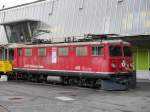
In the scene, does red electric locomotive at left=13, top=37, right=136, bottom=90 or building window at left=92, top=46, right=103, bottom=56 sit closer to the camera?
red electric locomotive at left=13, top=37, right=136, bottom=90

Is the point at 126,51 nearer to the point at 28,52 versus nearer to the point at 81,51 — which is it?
the point at 81,51

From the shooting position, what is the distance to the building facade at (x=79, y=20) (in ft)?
110

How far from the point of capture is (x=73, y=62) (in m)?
26.3

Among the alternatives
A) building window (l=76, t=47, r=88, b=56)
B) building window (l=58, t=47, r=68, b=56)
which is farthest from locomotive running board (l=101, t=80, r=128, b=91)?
building window (l=58, t=47, r=68, b=56)

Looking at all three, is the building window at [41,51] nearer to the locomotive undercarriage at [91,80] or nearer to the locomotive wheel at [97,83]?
the locomotive undercarriage at [91,80]

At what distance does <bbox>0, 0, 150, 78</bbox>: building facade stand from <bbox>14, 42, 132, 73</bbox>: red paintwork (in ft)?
5.42

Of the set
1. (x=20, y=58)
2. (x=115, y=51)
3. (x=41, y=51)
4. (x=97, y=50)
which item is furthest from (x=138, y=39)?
(x=20, y=58)

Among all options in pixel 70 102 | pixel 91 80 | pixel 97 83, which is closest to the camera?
pixel 70 102

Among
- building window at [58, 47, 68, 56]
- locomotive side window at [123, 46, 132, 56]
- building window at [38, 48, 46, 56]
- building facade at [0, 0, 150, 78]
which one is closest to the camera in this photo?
locomotive side window at [123, 46, 132, 56]

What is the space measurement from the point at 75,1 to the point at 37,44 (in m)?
12.3

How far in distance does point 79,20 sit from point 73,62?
14.1 metres

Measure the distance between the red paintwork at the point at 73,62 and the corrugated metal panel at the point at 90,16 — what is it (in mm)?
2023

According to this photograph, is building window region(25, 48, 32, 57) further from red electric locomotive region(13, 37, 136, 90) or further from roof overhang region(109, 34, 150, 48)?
roof overhang region(109, 34, 150, 48)

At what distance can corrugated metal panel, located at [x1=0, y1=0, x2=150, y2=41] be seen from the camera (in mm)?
33406
